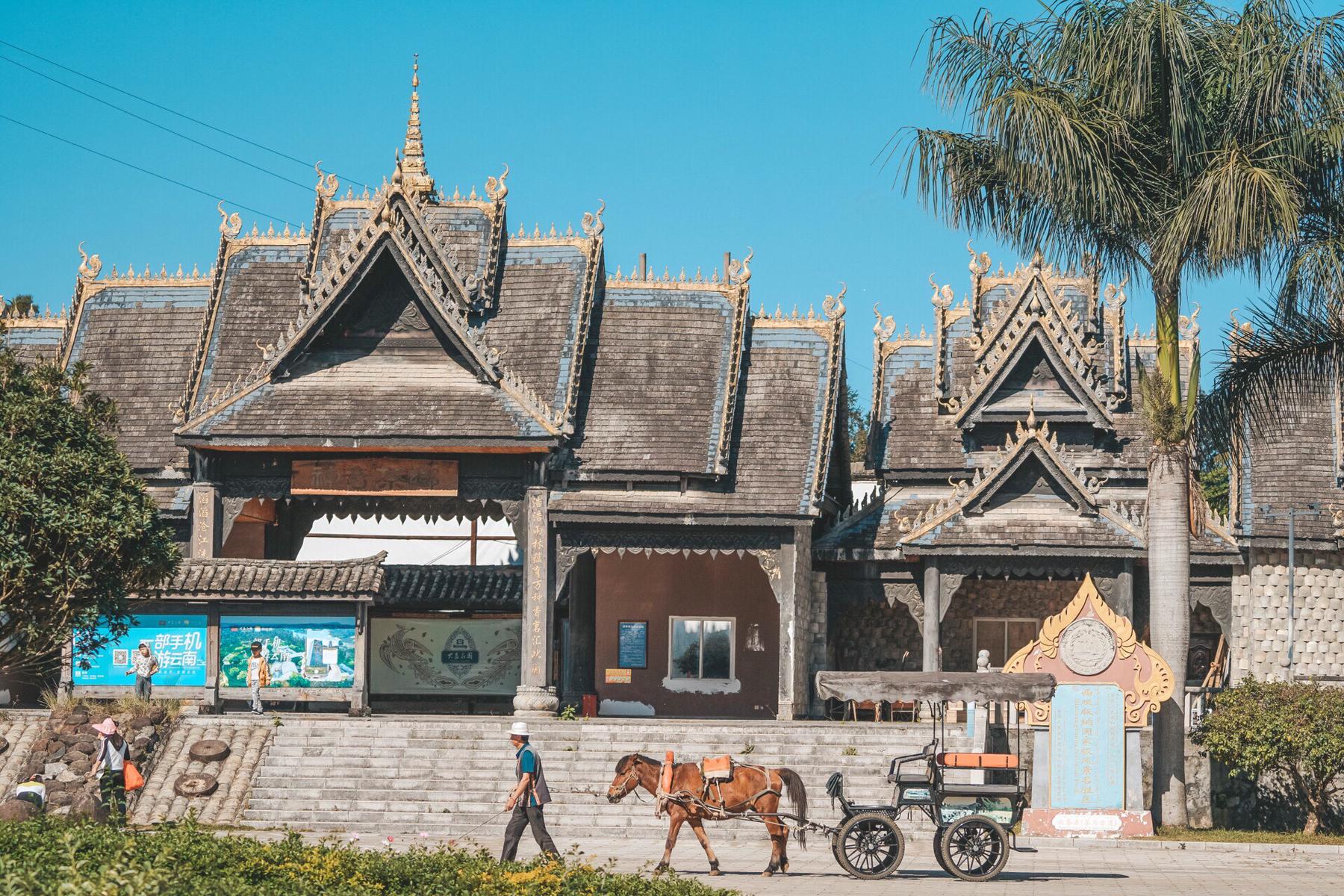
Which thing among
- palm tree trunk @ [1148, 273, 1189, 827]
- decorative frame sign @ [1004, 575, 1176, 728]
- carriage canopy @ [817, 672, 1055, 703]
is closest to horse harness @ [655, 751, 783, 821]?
carriage canopy @ [817, 672, 1055, 703]

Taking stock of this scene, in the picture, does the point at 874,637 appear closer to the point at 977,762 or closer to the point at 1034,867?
the point at 1034,867

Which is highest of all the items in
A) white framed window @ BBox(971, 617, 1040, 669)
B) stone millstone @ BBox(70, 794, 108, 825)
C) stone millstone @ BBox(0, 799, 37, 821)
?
white framed window @ BBox(971, 617, 1040, 669)

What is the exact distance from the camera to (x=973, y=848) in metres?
20.3

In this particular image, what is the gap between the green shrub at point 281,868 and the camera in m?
14.4

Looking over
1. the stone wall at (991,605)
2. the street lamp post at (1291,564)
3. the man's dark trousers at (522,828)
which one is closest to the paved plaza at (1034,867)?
the man's dark trousers at (522,828)

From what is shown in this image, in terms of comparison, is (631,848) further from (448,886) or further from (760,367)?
(760,367)

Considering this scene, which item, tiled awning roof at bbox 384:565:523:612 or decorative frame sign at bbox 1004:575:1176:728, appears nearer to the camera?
decorative frame sign at bbox 1004:575:1176:728

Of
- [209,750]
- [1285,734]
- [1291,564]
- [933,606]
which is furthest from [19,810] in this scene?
[1291,564]

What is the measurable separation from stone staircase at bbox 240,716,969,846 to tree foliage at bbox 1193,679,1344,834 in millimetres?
3908

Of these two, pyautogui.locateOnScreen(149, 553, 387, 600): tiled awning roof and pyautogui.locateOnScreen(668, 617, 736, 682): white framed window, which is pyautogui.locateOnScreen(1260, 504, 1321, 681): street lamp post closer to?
pyautogui.locateOnScreen(668, 617, 736, 682): white framed window

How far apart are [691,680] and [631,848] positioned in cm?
1309

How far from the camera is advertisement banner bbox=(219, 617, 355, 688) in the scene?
101ft

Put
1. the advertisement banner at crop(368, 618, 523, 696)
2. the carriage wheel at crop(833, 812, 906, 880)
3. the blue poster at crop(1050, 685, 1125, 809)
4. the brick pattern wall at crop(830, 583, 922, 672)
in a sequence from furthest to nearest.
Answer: the brick pattern wall at crop(830, 583, 922, 672), the advertisement banner at crop(368, 618, 523, 696), the blue poster at crop(1050, 685, 1125, 809), the carriage wheel at crop(833, 812, 906, 880)

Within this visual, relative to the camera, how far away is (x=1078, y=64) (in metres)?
26.8
